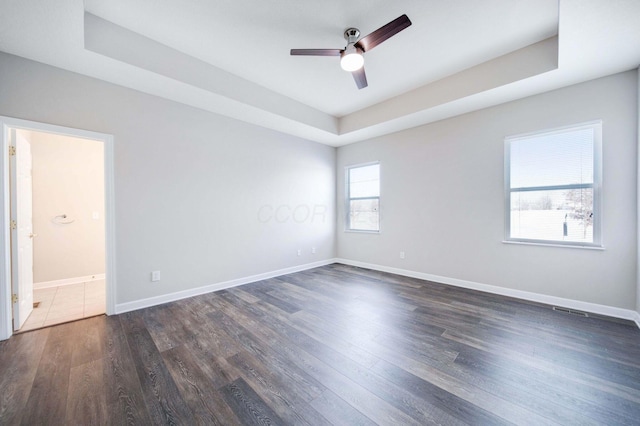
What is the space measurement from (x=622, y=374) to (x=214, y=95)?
470 cm

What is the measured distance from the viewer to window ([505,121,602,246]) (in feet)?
9.53

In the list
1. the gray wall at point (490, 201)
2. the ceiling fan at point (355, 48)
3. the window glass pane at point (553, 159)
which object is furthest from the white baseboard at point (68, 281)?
the window glass pane at point (553, 159)

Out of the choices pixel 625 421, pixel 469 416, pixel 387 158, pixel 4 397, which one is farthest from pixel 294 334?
pixel 387 158

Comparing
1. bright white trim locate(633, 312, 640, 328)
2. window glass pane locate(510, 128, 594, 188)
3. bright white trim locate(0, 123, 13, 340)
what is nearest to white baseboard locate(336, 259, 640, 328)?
bright white trim locate(633, 312, 640, 328)

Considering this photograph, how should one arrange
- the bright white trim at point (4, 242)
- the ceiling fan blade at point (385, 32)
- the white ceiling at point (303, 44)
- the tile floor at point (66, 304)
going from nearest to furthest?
1. the ceiling fan blade at point (385, 32)
2. the white ceiling at point (303, 44)
3. the bright white trim at point (4, 242)
4. the tile floor at point (66, 304)

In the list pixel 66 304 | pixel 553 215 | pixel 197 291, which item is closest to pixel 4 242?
pixel 66 304

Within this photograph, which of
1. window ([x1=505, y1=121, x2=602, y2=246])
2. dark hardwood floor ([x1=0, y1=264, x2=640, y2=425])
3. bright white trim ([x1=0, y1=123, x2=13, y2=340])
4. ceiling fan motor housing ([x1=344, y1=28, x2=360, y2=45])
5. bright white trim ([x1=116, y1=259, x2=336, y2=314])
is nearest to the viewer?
dark hardwood floor ([x1=0, y1=264, x2=640, y2=425])

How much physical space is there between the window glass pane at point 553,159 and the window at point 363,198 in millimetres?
2251

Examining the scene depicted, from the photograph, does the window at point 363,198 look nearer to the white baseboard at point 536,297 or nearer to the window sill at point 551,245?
the white baseboard at point 536,297

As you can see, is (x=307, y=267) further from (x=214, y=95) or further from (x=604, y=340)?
(x=604, y=340)

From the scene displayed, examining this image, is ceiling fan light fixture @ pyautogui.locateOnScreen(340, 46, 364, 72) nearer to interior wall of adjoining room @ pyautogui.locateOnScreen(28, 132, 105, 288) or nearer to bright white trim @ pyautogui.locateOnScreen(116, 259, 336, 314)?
bright white trim @ pyautogui.locateOnScreen(116, 259, 336, 314)

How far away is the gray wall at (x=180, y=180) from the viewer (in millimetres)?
2662

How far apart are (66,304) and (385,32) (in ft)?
16.2

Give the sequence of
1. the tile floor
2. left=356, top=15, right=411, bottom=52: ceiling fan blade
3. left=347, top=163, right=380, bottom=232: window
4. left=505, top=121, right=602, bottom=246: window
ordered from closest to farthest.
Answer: left=356, top=15, right=411, bottom=52: ceiling fan blade → the tile floor → left=505, top=121, right=602, bottom=246: window → left=347, top=163, right=380, bottom=232: window
